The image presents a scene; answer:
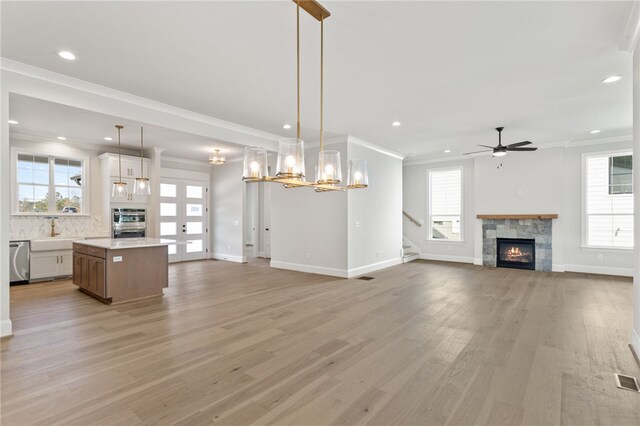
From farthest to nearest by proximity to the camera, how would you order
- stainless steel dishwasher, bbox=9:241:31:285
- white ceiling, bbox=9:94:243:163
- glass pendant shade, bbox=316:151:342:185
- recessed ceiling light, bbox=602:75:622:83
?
stainless steel dishwasher, bbox=9:241:31:285, white ceiling, bbox=9:94:243:163, recessed ceiling light, bbox=602:75:622:83, glass pendant shade, bbox=316:151:342:185

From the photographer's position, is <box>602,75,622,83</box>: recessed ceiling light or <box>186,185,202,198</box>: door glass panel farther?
<box>186,185,202,198</box>: door glass panel

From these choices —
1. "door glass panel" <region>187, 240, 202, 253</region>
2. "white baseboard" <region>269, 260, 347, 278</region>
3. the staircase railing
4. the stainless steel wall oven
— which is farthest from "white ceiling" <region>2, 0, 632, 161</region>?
"door glass panel" <region>187, 240, 202, 253</region>

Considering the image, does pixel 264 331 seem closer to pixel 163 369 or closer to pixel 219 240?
pixel 163 369

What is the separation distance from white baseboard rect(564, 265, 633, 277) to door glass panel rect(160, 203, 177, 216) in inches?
398

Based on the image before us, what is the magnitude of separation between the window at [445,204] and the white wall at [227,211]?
5.61 m

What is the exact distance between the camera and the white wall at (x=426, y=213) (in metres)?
8.77

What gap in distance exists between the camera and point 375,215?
24.7ft

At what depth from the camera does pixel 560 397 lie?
2299mm

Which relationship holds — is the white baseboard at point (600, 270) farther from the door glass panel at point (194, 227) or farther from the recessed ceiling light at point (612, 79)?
the door glass panel at point (194, 227)

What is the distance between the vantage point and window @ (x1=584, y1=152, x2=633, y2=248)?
6.88 metres

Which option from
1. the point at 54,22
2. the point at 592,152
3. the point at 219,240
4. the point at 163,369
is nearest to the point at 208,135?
the point at 54,22

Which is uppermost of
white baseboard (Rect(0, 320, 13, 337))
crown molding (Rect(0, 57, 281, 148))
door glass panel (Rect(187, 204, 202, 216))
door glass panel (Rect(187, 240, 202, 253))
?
crown molding (Rect(0, 57, 281, 148))

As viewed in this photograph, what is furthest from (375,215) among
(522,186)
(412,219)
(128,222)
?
(128,222)

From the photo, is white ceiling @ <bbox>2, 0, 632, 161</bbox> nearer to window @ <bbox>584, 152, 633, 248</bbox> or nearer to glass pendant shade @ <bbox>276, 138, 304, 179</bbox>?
glass pendant shade @ <bbox>276, 138, 304, 179</bbox>
